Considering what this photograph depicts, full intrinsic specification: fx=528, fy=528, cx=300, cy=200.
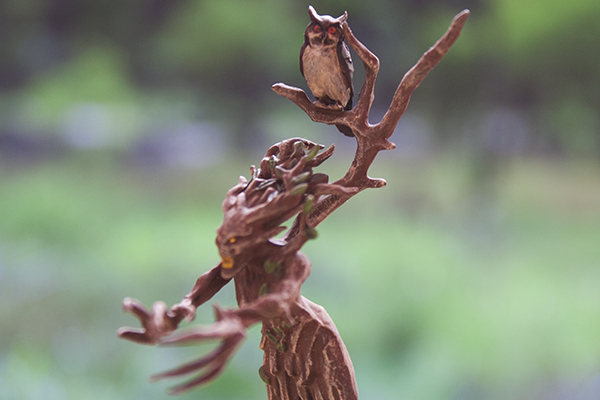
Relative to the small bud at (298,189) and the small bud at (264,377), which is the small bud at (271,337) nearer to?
the small bud at (264,377)

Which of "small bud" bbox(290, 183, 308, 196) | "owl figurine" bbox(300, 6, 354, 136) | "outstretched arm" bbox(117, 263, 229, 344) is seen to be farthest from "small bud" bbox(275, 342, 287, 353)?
"owl figurine" bbox(300, 6, 354, 136)

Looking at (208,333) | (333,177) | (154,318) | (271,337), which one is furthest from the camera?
(333,177)

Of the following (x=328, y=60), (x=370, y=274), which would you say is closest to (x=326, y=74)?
(x=328, y=60)

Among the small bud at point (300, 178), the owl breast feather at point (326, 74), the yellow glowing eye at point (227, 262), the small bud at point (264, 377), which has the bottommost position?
the small bud at point (264, 377)

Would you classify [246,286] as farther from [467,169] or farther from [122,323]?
[467,169]

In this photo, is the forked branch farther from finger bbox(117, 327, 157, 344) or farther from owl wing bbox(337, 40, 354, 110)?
finger bbox(117, 327, 157, 344)

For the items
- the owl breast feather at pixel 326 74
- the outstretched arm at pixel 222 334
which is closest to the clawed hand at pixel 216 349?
the outstretched arm at pixel 222 334

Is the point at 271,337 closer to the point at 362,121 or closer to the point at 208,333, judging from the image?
the point at 208,333
